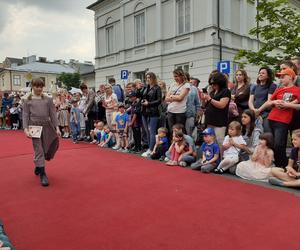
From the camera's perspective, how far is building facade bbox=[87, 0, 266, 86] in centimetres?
1831

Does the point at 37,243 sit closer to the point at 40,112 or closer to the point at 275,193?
the point at 40,112

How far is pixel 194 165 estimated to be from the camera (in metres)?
6.34

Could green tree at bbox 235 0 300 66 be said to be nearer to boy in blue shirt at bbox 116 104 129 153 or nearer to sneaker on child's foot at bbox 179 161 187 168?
boy in blue shirt at bbox 116 104 129 153

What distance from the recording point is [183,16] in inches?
779

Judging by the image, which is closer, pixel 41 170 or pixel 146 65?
pixel 41 170

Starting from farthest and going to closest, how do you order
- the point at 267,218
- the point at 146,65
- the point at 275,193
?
the point at 146,65
the point at 275,193
the point at 267,218

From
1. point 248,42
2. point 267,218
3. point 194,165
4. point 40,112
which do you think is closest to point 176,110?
point 194,165

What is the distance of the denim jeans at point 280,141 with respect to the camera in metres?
5.43

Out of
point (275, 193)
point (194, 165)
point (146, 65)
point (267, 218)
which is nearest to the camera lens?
point (267, 218)

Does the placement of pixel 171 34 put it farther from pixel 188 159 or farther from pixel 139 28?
pixel 188 159

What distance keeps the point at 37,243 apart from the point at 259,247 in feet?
7.14

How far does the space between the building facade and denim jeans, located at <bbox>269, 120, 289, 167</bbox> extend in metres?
13.2

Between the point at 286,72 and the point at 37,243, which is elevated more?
the point at 286,72

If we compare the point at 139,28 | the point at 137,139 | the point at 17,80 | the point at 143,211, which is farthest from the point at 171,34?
the point at 17,80
